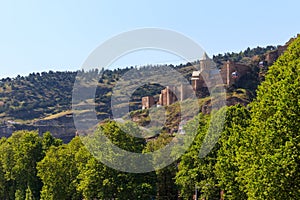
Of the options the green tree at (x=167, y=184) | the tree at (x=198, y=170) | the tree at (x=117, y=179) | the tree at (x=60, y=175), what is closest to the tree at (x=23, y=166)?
the tree at (x=60, y=175)

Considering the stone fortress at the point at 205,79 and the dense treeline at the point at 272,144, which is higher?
the stone fortress at the point at 205,79

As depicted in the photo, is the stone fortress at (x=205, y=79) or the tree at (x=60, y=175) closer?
the tree at (x=60, y=175)

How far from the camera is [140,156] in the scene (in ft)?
167

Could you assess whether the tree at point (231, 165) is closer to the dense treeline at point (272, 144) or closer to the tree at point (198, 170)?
the dense treeline at point (272, 144)

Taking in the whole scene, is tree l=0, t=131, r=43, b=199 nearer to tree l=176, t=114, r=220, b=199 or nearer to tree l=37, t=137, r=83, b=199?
tree l=37, t=137, r=83, b=199

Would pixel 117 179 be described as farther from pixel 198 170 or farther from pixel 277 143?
pixel 277 143

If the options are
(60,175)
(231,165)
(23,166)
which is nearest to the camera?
(231,165)

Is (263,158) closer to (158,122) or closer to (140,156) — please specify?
(140,156)

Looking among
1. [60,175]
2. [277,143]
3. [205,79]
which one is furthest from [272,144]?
[205,79]

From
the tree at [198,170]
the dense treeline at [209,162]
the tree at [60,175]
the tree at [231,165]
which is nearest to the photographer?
the dense treeline at [209,162]

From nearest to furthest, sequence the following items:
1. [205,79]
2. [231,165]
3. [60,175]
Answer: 1. [231,165]
2. [60,175]
3. [205,79]

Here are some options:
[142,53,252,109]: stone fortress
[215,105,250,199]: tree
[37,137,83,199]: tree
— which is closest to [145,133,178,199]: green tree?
[37,137,83,199]: tree

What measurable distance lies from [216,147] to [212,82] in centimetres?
14000

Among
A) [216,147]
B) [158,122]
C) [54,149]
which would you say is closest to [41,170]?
[54,149]
